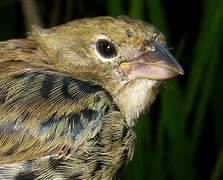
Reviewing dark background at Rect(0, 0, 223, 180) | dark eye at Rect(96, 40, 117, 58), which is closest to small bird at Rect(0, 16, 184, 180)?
dark eye at Rect(96, 40, 117, 58)

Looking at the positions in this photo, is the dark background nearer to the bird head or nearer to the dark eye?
the bird head

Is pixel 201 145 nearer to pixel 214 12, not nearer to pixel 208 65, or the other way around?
pixel 208 65

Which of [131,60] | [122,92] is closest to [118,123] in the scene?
[122,92]

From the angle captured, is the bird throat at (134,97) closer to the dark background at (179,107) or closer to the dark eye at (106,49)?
the dark eye at (106,49)

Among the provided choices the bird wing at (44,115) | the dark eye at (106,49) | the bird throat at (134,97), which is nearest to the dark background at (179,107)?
the bird throat at (134,97)

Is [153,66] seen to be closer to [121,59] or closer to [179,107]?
[121,59]

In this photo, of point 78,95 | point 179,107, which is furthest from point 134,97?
point 179,107

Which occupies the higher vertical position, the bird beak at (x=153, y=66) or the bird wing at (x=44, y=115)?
the bird beak at (x=153, y=66)
